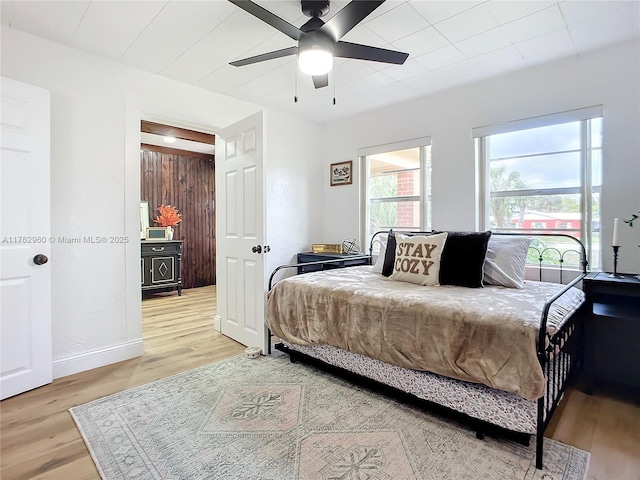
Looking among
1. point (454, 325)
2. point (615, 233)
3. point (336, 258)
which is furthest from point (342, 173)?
point (454, 325)

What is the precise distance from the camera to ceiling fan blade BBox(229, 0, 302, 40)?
166 cm

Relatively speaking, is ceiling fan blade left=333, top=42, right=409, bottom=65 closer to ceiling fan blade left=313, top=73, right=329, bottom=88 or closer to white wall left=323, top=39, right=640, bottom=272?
ceiling fan blade left=313, top=73, right=329, bottom=88

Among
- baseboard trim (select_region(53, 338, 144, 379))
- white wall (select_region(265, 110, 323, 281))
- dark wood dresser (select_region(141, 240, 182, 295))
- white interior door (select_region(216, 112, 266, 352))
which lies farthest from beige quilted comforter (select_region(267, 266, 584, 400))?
dark wood dresser (select_region(141, 240, 182, 295))

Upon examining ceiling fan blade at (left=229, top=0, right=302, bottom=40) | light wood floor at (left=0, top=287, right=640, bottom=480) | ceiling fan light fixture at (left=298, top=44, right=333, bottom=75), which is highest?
ceiling fan blade at (left=229, top=0, right=302, bottom=40)

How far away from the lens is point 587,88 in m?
2.70

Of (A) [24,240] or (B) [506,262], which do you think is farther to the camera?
(B) [506,262]

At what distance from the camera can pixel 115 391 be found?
2.34 metres

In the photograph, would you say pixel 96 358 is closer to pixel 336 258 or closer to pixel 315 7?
pixel 336 258

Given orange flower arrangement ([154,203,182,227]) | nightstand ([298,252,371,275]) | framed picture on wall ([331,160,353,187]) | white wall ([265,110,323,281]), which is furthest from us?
orange flower arrangement ([154,203,182,227])

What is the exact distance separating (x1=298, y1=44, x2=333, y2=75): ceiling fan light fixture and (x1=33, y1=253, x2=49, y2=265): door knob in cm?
222

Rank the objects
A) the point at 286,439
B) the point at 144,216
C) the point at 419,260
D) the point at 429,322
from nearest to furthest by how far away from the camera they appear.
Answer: the point at 286,439 < the point at 429,322 < the point at 419,260 < the point at 144,216

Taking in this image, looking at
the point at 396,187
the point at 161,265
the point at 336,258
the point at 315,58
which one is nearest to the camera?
the point at 315,58

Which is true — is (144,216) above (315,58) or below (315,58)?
below

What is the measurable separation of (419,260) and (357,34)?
1.74 m
